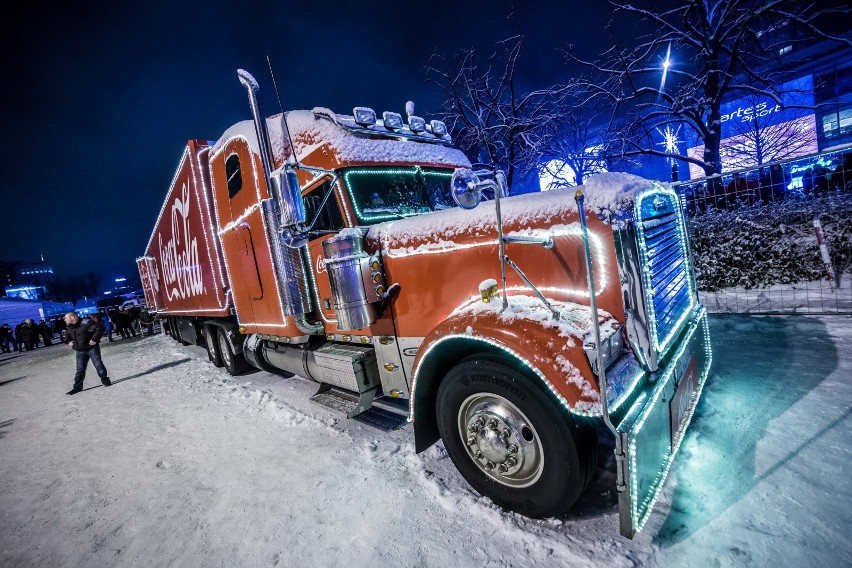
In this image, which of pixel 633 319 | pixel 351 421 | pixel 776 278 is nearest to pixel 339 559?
pixel 351 421

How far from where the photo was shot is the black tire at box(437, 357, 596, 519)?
2.04 meters

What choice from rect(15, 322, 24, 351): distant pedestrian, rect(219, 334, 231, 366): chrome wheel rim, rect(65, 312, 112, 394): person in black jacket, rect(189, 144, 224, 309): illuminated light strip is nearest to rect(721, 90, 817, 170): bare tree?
rect(189, 144, 224, 309): illuminated light strip

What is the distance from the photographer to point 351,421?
13.2 ft

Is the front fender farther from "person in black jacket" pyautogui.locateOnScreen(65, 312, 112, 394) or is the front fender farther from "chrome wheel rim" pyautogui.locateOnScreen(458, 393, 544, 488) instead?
"person in black jacket" pyautogui.locateOnScreen(65, 312, 112, 394)

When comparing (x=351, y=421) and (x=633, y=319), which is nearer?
(x=633, y=319)

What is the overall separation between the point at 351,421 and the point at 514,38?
596 inches

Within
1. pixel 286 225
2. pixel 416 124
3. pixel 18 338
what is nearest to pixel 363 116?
pixel 416 124

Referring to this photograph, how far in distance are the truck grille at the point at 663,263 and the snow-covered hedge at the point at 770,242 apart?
4.58 m

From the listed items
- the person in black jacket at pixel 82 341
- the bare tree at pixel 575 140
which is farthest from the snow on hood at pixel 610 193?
the bare tree at pixel 575 140

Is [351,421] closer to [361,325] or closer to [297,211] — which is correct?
[361,325]

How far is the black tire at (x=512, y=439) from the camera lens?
2039 millimetres

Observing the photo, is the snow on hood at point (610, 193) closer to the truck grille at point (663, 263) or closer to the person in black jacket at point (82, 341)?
the truck grille at point (663, 263)

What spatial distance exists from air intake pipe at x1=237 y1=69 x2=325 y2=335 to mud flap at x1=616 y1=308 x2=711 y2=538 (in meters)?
2.54

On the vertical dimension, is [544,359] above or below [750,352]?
above
